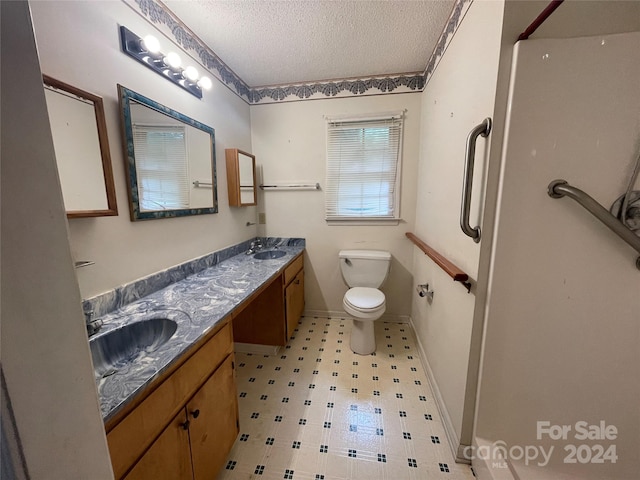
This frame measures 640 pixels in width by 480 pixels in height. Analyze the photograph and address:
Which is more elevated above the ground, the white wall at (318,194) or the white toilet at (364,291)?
the white wall at (318,194)

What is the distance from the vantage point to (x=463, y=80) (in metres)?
1.21

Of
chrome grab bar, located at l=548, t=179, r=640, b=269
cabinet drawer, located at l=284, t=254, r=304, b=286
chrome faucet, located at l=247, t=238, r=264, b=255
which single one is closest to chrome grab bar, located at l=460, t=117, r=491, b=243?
chrome grab bar, located at l=548, t=179, r=640, b=269

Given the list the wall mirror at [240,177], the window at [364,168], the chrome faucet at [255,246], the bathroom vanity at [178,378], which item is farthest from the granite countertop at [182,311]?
the window at [364,168]

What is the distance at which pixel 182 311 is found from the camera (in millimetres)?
1029

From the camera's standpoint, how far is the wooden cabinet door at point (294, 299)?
77.0 inches

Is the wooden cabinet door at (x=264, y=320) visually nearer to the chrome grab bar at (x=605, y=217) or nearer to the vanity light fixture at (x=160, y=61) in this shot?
the vanity light fixture at (x=160, y=61)

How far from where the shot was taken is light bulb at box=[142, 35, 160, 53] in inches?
45.5

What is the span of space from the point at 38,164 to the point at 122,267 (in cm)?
100

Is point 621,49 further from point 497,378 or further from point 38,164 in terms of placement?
point 38,164

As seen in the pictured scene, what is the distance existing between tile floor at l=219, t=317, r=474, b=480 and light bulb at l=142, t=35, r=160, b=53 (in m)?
1.99

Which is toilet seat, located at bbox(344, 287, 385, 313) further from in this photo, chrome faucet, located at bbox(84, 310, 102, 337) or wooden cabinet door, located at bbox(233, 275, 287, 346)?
chrome faucet, located at bbox(84, 310, 102, 337)

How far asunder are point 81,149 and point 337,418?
1793mm

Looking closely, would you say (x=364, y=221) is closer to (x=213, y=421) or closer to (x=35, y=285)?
(x=213, y=421)

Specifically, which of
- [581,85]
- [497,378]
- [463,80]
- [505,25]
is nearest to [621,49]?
[581,85]
